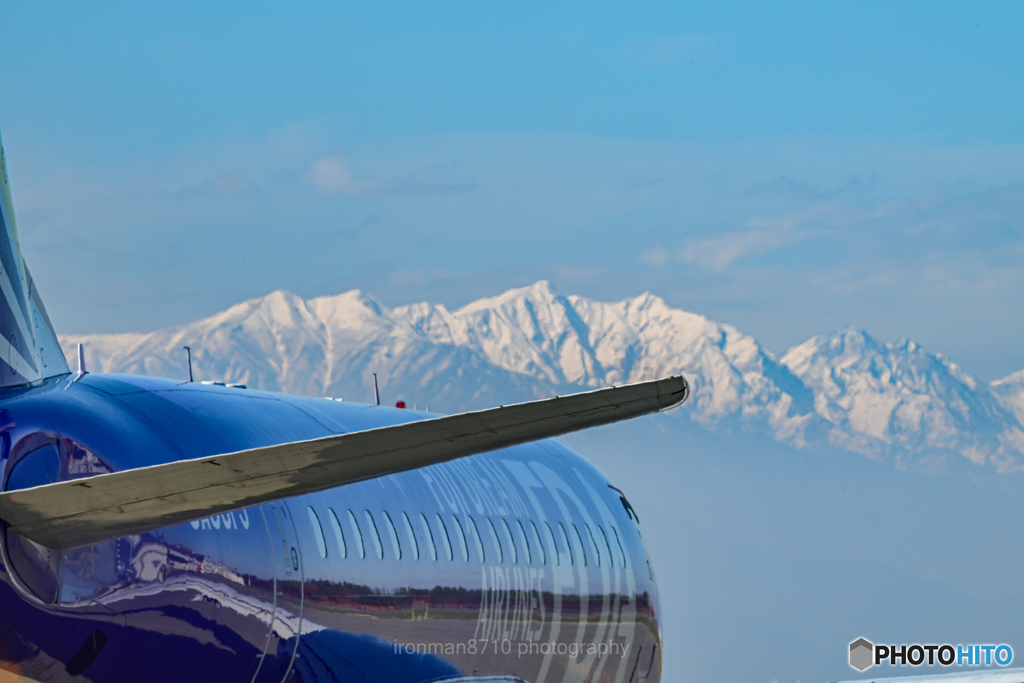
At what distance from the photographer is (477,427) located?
7777 millimetres

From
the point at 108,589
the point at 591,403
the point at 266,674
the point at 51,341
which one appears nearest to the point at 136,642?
the point at 108,589

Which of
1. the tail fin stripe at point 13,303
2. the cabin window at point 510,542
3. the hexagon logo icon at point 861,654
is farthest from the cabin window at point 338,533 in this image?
the hexagon logo icon at point 861,654

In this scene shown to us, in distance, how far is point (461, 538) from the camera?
1499 centimetres

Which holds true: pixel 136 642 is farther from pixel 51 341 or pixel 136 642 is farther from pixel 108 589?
pixel 51 341

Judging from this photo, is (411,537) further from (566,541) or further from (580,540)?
(580,540)

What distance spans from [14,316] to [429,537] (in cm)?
546

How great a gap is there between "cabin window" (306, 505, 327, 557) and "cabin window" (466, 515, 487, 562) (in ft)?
10.6

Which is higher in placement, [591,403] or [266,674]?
[591,403]

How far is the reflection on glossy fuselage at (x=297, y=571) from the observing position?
31.2 ft

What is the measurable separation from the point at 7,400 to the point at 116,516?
204cm

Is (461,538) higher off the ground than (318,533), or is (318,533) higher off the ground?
(461,538)

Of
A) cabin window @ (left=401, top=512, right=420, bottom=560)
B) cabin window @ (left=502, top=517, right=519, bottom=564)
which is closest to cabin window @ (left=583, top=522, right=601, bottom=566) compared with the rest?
cabin window @ (left=502, top=517, right=519, bottom=564)

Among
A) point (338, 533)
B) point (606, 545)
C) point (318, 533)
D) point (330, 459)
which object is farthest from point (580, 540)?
point (330, 459)

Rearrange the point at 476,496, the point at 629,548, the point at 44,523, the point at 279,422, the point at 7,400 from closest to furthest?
the point at 44,523
the point at 7,400
the point at 279,422
the point at 476,496
the point at 629,548
